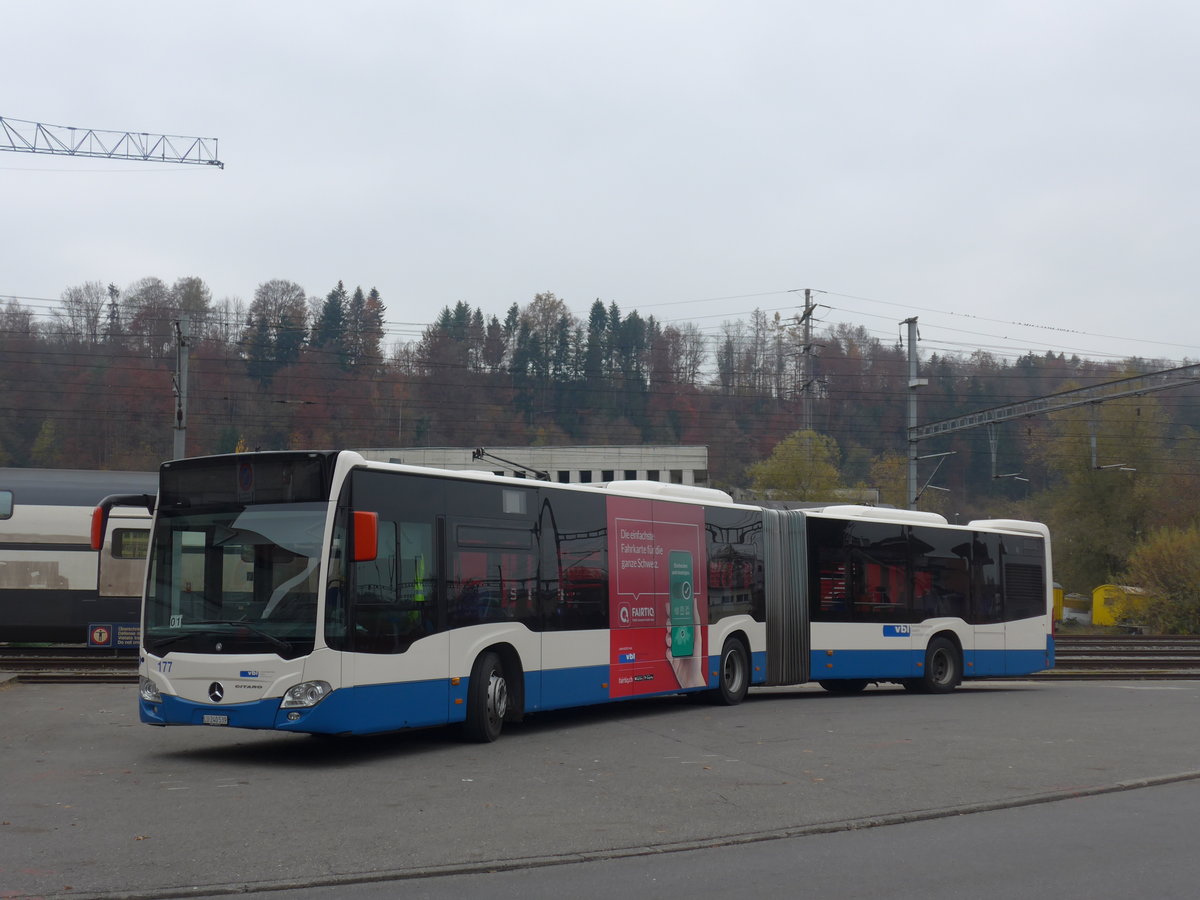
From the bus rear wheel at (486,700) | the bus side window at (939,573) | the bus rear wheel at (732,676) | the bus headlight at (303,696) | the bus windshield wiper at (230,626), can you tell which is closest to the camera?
the bus headlight at (303,696)

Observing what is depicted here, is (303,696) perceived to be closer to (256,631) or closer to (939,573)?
(256,631)

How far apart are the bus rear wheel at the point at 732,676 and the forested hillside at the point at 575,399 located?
17.9 m

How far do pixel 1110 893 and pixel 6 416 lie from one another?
39137mm

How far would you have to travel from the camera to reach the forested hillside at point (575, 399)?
4066 centimetres

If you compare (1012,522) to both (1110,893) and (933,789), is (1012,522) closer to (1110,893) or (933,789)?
(933,789)

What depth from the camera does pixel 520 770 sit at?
1131cm

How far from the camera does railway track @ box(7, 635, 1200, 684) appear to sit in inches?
816

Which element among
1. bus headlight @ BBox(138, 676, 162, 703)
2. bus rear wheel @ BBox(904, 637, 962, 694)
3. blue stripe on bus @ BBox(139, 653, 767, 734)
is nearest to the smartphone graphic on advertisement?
blue stripe on bus @ BBox(139, 653, 767, 734)

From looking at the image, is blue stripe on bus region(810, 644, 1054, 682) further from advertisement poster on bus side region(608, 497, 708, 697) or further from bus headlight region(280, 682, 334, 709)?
bus headlight region(280, 682, 334, 709)

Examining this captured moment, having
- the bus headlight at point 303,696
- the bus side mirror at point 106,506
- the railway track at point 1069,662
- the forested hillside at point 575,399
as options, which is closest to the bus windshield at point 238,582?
the bus headlight at point 303,696

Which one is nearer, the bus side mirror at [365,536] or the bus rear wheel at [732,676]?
the bus side mirror at [365,536]

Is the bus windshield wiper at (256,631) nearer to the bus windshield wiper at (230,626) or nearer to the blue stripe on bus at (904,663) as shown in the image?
the bus windshield wiper at (230,626)

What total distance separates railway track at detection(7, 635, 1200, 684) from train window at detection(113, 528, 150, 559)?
2.01 meters

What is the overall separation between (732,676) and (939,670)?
549 centimetres
